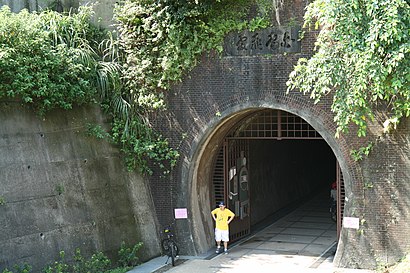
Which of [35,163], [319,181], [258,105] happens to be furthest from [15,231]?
[319,181]

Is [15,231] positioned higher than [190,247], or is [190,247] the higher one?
[15,231]

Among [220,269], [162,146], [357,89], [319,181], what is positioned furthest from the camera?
[319,181]

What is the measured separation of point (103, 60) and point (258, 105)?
390 cm

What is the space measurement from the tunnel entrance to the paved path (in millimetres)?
747

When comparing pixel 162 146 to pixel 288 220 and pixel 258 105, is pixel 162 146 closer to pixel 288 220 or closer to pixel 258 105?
pixel 258 105

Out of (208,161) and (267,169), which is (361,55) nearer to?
(208,161)

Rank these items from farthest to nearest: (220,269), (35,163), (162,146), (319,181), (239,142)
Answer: (319,181) < (239,142) < (162,146) < (220,269) < (35,163)

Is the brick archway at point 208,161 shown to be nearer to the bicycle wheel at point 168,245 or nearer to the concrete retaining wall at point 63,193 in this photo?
the bicycle wheel at point 168,245

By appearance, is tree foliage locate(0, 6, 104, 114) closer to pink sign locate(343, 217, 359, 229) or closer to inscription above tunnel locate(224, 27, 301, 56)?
inscription above tunnel locate(224, 27, 301, 56)

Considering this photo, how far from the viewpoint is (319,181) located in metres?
25.6

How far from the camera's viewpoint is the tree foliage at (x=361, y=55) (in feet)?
36.2

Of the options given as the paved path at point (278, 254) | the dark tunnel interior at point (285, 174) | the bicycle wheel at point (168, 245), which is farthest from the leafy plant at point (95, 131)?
the dark tunnel interior at point (285, 174)

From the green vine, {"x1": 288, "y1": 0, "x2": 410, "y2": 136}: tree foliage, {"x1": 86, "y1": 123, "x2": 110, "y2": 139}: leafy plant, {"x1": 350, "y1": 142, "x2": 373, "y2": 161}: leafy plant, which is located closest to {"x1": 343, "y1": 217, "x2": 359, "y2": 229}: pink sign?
{"x1": 350, "y1": 142, "x2": 373, "y2": 161}: leafy plant

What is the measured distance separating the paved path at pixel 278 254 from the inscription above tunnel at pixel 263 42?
4620mm
